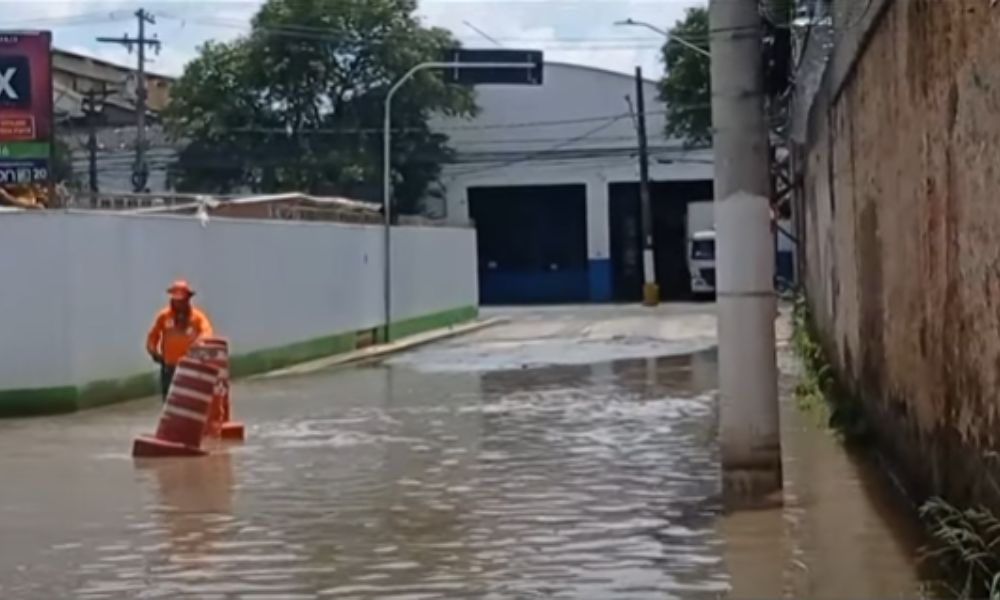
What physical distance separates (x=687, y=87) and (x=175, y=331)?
152 feet

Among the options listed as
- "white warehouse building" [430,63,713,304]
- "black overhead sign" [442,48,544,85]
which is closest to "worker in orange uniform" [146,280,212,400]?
"black overhead sign" [442,48,544,85]

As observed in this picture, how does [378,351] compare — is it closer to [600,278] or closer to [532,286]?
[600,278]

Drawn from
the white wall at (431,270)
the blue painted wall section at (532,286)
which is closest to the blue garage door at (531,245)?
the blue painted wall section at (532,286)

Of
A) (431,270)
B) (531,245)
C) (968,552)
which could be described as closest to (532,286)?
(531,245)

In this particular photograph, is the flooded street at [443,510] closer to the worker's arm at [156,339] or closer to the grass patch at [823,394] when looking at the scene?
the grass patch at [823,394]

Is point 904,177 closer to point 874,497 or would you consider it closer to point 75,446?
point 874,497

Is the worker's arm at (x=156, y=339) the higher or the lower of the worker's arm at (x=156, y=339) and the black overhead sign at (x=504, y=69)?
the lower

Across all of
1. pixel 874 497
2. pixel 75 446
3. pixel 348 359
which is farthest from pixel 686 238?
pixel 874 497

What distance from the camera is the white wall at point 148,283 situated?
75.9 feet

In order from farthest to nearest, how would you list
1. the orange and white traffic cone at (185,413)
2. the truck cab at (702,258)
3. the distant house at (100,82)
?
the distant house at (100,82)
the truck cab at (702,258)
the orange and white traffic cone at (185,413)

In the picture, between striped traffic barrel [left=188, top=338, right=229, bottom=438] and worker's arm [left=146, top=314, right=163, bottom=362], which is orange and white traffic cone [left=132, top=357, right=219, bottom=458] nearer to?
striped traffic barrel [left=188, top=338, right=229, bottom=438]

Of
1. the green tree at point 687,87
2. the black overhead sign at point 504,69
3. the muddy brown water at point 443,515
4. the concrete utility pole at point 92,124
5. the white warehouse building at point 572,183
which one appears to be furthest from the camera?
the white warehouse building at point 572,183

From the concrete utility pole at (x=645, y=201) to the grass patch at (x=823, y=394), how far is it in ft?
108

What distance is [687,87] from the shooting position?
64.2m
